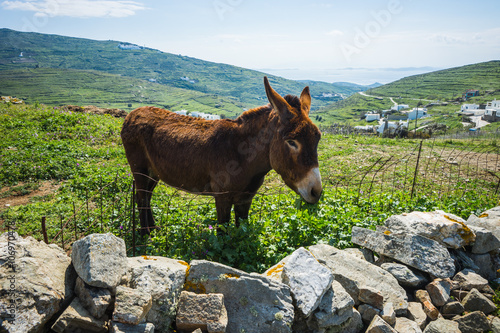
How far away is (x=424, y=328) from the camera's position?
150 inches

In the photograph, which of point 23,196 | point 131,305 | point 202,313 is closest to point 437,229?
point 202,313

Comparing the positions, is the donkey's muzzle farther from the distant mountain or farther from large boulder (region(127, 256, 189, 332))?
the distant mountain

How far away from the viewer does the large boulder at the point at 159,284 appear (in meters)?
2.85

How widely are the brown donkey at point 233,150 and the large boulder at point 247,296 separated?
1.43 meters

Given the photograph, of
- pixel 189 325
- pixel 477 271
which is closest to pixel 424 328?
pixel 477 271

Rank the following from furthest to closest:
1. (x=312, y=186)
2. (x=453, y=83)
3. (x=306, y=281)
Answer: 1. (x=453, y=83)
2. (x=312, y=186)
3. (x=306, y=281)

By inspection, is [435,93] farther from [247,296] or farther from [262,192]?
[247,296]

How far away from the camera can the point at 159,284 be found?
2.96m

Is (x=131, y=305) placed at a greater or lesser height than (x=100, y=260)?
lesser

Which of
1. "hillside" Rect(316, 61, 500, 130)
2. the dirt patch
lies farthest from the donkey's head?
"hillside" Rect(316, 61, 500, 130)

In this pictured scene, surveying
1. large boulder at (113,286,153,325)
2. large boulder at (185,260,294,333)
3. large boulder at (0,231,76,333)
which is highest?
large boulder at (0,231,76,333)

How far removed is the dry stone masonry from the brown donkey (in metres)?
1.41

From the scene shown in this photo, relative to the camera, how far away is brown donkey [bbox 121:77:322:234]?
4219mm

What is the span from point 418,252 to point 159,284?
401cm
